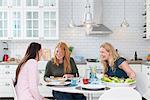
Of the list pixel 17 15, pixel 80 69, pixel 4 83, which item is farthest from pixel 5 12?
pixel 80 69

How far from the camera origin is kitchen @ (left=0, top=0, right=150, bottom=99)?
6.80 metres

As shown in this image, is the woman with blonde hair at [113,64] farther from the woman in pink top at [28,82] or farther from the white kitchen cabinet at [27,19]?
the white kitchen cabinet at [27,19]

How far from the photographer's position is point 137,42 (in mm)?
6879

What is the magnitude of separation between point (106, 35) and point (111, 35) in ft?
0.36

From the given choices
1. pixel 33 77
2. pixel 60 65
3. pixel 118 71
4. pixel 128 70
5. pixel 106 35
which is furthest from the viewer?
pixel 106 35

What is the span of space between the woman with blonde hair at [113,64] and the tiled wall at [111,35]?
277cm

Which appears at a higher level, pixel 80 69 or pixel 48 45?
pixel 48 45

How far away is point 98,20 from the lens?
6539mm

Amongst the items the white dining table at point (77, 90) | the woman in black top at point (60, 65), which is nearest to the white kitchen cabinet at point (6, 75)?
the woman in black top at point (60, 65)

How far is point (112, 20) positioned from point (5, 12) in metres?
2.29

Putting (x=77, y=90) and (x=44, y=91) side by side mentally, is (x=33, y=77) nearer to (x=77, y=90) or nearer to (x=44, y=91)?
(x=77, y=90)

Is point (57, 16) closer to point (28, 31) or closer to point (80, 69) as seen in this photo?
point (28, 31)

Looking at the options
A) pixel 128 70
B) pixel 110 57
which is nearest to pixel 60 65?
pixel 110 57

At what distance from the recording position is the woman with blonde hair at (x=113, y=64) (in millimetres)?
3911
